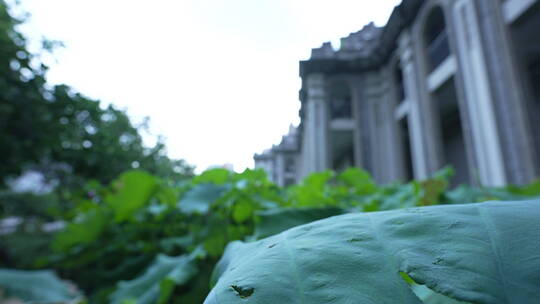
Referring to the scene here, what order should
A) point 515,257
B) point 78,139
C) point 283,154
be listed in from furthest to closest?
point 283,154 → point 78,139 → point 515,257

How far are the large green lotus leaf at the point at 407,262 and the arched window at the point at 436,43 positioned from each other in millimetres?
9266

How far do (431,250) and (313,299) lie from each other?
104 mm

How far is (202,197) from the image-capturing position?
1.16m

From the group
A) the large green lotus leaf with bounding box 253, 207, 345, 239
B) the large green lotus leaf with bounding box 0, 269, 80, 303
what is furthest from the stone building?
the large green lotus leaf with bounding box 0, 269, 80, 303

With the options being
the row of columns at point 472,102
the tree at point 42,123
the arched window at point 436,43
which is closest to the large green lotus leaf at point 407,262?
the row of columns at point 472,102

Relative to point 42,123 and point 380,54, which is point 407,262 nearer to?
point 42,123

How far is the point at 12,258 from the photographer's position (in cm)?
775

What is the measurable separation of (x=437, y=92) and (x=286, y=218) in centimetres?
950

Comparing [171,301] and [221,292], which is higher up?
[221,292]

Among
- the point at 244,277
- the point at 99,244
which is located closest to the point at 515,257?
the point at 244,277

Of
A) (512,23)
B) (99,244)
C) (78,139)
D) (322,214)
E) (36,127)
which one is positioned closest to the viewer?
(322,214)

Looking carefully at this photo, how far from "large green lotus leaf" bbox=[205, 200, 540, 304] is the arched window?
927 centimetres

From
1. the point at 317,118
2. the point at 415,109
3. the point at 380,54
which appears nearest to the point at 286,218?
the point at 415,109

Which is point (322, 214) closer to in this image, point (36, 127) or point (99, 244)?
point (99, 244)
